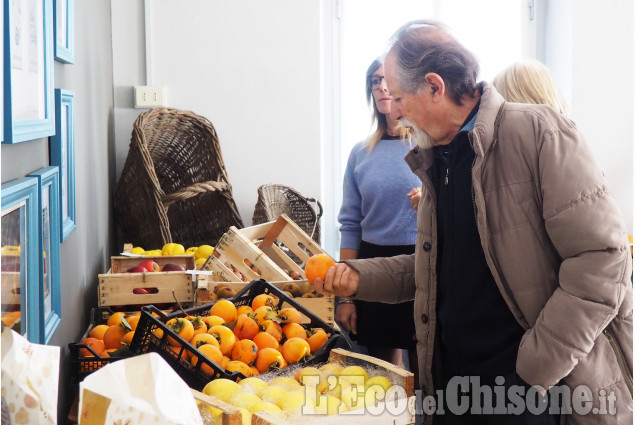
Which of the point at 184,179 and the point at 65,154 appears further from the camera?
the point at 184,179

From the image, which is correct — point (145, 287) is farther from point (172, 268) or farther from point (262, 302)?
point (262, 302)

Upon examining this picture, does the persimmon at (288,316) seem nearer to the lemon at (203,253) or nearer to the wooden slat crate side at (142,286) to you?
the wooden slat crate side at (142,286)

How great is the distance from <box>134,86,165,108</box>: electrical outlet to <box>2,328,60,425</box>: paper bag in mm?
2886

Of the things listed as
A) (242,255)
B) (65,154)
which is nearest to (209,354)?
(65,154)

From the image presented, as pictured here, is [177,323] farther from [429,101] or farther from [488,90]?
[488,90]

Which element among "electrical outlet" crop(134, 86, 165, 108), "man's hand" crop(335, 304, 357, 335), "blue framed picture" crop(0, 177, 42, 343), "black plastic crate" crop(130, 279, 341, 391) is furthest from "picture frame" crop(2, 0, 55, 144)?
"electrical outlet" crop(134, 86, 165, 108)

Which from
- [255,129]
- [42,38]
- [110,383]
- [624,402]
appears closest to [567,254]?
[624,402]

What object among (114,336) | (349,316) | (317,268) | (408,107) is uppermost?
(408,107)

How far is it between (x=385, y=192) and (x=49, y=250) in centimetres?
124

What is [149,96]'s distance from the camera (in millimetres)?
3561

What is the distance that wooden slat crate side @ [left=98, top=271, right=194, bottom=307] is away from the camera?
88.7 inches

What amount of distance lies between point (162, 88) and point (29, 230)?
2.35 m

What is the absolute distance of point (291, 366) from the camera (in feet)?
5.49

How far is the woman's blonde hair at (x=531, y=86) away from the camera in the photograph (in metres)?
2.13
